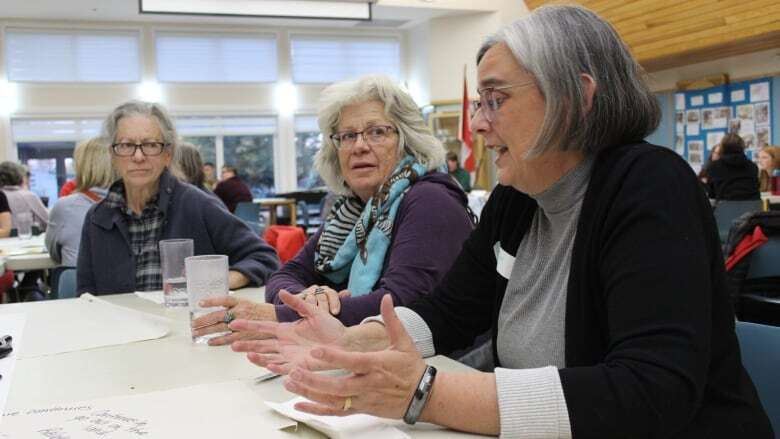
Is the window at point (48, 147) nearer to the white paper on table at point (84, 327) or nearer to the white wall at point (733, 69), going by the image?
the white wall at point (733, 69)

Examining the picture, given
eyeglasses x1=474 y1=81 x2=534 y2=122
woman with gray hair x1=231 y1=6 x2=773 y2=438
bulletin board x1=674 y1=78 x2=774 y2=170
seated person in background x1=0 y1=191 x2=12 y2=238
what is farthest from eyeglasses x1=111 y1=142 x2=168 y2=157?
bulletin board x1=674 y1=78 x2=774 y2=170

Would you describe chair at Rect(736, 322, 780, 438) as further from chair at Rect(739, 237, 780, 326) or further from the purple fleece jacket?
chair at Rect(739, 237, 780, 326)

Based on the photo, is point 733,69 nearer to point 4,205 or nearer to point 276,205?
point 276,205

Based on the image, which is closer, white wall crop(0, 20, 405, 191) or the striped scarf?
the striped scarf

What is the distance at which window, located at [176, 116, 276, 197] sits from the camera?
12875mm

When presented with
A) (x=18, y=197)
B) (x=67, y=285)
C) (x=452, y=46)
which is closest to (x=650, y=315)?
(x=67, y=285)

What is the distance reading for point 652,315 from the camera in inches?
36.3

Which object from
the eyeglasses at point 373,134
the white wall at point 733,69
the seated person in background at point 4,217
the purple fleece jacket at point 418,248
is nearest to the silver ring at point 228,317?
the purple fleece jacket at point 418,248

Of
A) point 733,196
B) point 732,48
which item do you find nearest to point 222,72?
point 732,48

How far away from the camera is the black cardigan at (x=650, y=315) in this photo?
→ 896mm

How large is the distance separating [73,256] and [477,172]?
9.65 metres

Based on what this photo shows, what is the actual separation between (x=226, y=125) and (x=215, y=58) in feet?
4.00

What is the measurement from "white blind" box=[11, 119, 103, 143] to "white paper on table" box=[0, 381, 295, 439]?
11867mm

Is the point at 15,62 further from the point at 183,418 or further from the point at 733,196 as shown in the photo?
the point at 183,418
